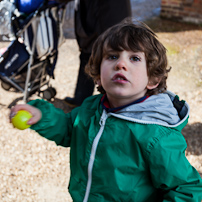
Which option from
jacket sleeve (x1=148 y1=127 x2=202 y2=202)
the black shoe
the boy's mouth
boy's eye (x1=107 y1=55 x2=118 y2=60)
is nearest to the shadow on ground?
the black shoe

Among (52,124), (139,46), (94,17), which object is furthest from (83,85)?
(139,46)

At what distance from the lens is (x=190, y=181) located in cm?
130

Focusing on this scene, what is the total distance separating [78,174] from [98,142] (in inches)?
9.6

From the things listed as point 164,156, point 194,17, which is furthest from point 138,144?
point 194,17

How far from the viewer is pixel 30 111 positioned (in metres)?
1.45

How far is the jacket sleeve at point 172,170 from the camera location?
1270mm

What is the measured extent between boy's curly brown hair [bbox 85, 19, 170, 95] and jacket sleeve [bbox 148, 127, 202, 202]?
1.10ft

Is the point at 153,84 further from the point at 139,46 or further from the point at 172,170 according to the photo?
the point at 172,170

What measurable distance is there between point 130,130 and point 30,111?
0.49m

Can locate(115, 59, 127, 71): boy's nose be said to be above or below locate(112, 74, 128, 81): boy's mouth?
above

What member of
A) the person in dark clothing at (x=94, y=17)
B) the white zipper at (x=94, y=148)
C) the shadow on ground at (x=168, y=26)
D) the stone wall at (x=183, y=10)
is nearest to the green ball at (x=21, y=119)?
the white zipper at (x=94, y=148)

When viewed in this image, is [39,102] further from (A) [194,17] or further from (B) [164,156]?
(A) [194,17]

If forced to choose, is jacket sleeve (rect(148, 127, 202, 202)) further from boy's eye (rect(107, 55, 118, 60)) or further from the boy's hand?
the boy's hand

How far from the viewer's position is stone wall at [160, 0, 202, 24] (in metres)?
6.37
